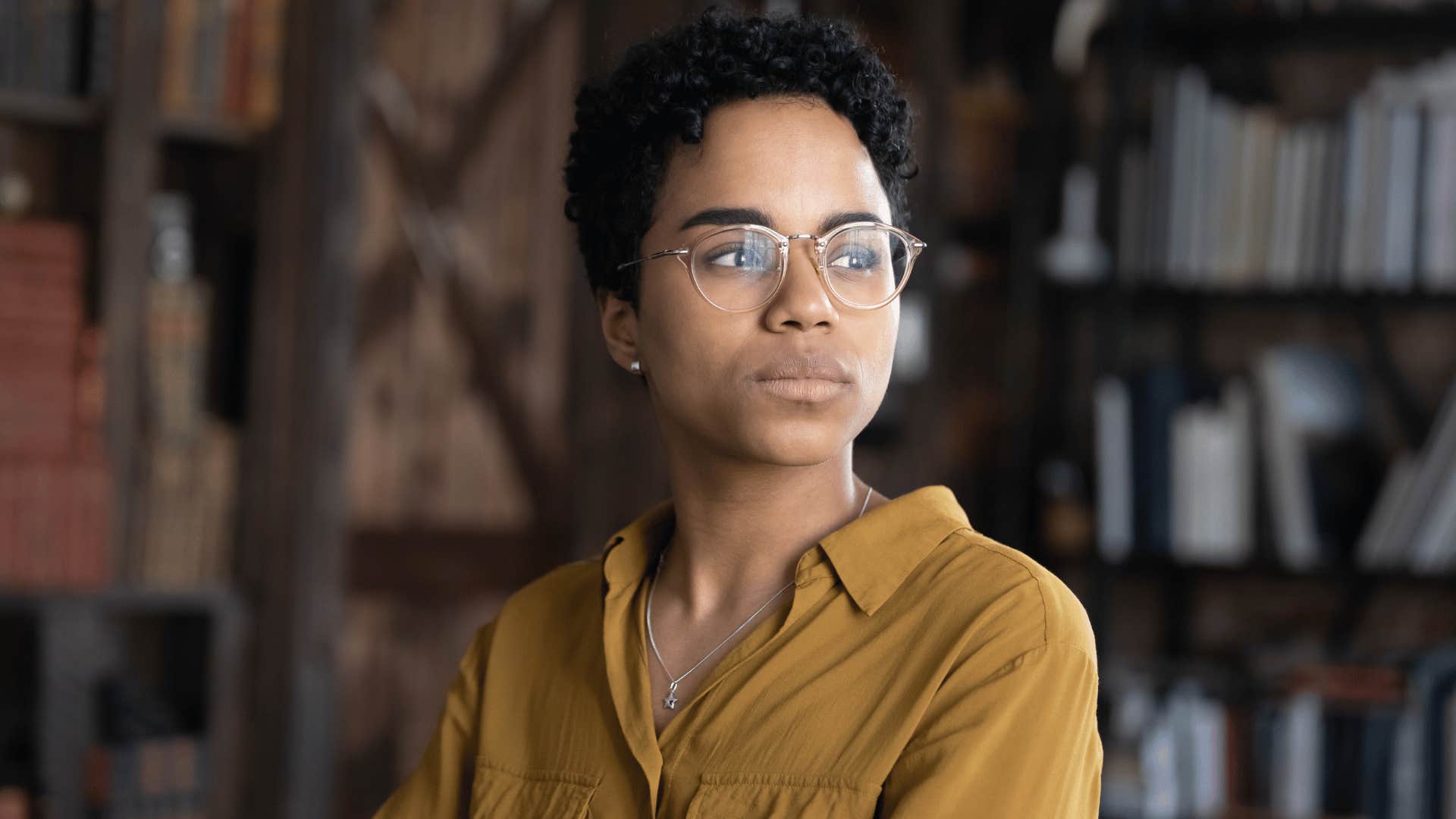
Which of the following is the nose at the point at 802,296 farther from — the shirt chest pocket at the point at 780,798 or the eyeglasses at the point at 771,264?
the shirt chest pocket at the point at 780,798

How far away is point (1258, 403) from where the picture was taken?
12.2 ft

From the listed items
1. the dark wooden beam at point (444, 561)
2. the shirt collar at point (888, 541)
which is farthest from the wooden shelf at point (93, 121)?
the shirt collar at point (888, 541)

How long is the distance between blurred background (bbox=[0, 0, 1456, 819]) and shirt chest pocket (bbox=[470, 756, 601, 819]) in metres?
1.78

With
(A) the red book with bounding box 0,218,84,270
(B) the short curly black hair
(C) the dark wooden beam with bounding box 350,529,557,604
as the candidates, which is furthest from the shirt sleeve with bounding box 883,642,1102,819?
(C) the dark wooden beam with bounding box 350,529,557,604

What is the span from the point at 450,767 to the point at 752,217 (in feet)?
1.87

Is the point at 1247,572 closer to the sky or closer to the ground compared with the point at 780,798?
closer to the ground

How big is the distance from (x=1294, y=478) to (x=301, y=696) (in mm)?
2300

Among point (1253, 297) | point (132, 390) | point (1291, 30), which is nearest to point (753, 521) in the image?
point (132, 390)

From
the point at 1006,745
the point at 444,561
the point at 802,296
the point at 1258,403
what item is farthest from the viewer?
the point at 444,561

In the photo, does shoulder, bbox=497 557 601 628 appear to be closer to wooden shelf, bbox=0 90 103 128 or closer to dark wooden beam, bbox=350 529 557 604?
wooden shelf, bbox=0 90 103 128

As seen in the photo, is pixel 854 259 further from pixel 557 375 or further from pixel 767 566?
pixel 557 375

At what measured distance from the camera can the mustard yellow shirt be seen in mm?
1033

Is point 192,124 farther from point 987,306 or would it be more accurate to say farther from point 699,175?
point 987,306

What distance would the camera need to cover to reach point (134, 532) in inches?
116
